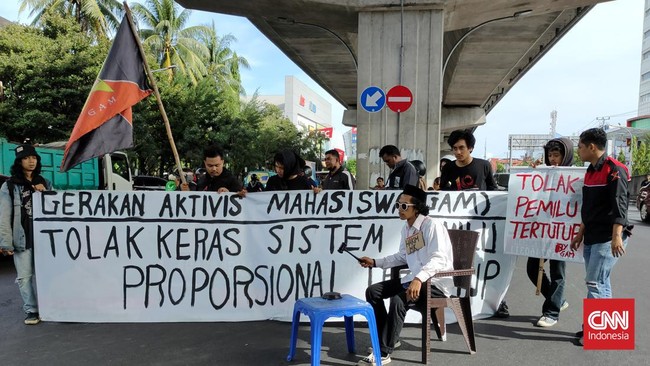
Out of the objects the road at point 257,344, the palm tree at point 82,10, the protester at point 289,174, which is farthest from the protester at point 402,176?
the palm tree at point 82,10

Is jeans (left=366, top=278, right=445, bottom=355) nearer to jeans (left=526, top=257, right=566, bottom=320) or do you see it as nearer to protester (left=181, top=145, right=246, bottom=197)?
jeans (left=526, top=257, right=566, bottom=320)

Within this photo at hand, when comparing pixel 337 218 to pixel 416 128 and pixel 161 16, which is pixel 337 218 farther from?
pixel 161 16

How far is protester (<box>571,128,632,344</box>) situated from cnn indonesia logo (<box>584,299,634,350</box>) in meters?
0.15

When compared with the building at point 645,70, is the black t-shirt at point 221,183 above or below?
below

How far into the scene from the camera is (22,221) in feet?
16.1

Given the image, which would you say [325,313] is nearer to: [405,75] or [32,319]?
[32,319]

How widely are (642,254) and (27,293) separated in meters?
9.97

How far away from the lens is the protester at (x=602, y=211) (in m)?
4.05

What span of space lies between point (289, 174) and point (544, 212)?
107 inches

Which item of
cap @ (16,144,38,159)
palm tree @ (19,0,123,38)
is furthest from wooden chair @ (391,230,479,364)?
palm tree @ (19,0,123,38)

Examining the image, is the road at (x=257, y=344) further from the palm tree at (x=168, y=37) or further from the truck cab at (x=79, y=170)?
the palm tree at (x=168, y=37)

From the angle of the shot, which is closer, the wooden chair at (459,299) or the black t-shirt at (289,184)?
the wooden chair at (459,299)

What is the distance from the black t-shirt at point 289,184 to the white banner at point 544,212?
2209 mm

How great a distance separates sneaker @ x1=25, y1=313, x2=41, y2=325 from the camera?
191 inches
